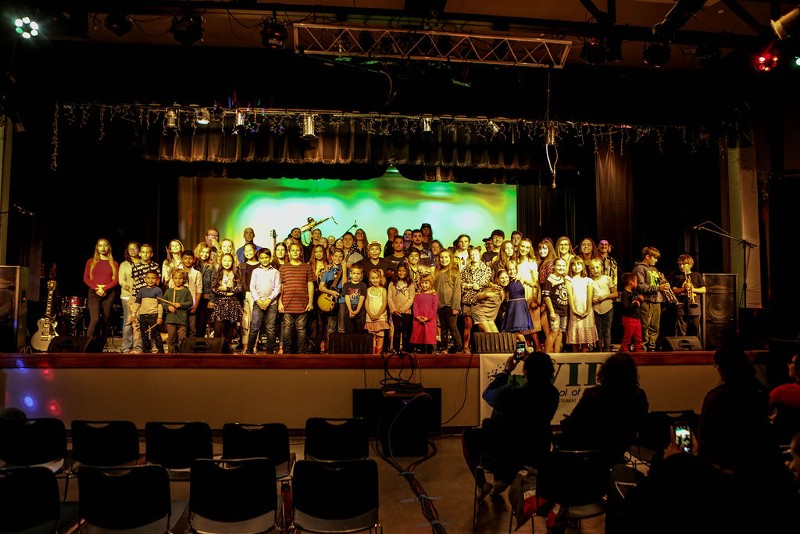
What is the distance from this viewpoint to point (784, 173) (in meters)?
9.43

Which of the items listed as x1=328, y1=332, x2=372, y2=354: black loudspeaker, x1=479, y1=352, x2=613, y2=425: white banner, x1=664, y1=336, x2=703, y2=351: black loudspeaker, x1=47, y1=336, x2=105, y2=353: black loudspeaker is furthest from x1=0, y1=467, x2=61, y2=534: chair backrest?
x1=664, y1=336, x2=703, y2=351: black loudspeaker

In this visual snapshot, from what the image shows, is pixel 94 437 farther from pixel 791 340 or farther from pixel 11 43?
pixel 791 340

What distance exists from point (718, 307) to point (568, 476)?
21.7 ft

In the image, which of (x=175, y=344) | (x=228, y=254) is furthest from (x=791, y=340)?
(x=175, y=344)

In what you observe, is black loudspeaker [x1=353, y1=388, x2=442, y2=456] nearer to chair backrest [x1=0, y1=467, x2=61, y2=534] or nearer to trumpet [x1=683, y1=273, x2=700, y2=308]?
chair backrest [x1=0, y1=467, x2=61, y2=534]

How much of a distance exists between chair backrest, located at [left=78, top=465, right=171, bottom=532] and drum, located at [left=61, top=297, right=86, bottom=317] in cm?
700

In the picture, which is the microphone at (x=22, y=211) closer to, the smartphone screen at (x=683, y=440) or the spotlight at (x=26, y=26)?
the spotlight at (x=26, y=26)

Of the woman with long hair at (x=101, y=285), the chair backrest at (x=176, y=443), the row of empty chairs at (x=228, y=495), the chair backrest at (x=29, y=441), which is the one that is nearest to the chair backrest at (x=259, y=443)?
the chair backrest at (x=176, y=443)

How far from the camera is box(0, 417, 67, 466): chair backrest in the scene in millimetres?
4137

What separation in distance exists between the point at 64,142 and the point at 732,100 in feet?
37.4

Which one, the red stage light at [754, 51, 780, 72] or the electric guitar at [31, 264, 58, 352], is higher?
the red stage light at [754, 51, 780, 72]

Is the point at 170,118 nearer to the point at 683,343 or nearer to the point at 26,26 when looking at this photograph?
the point at 26,26

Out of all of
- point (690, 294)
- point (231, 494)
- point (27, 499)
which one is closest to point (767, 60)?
point (690, 294)

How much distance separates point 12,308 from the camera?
779cm
